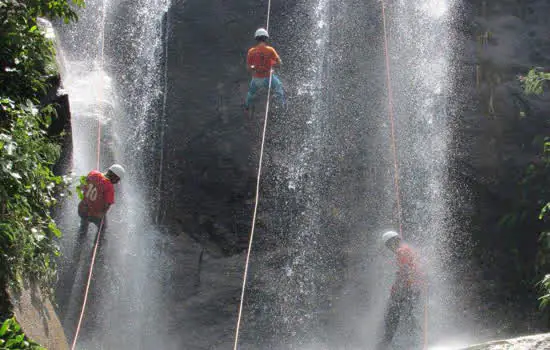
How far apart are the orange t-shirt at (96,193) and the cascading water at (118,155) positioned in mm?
521

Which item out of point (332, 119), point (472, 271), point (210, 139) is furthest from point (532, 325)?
point (210, 139)

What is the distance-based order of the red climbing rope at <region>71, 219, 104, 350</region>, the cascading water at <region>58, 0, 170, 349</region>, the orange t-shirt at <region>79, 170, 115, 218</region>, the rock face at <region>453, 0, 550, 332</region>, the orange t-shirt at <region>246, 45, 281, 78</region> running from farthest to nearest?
the orange t-shirt at <region>246, 45, 281, 78</region>
the rock face at <region>453, 0, 550, 332</region>
the orange t-shirt at <region>79, 170, 115, 218</region>
the cascading water at <region>58, 0, 170, 349</region>
the red climbing rope at <region>71, 219, 104, 350</region>

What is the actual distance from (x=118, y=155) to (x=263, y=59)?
3312 millimetres

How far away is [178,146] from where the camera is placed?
39.3 ft

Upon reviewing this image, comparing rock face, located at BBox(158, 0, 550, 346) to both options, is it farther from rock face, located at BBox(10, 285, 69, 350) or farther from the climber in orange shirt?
rock face, located at BBox(10, 285, 69, 350)

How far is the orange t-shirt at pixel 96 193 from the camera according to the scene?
9.19 meters

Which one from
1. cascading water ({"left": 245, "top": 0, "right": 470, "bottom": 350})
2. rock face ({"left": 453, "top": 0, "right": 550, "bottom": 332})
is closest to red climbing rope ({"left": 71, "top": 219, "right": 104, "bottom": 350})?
cascading water ({"left": 245, "top": 0, "right": 470, "bottom": 350})

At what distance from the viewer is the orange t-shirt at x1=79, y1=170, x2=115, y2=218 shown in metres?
9.19

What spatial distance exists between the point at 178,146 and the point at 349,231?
3757mm

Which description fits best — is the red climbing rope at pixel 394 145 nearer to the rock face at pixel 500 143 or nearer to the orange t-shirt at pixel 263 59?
the rock face at pixel 500 143

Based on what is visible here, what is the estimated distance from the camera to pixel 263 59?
11.8m

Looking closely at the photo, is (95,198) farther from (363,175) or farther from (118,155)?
(363,175)

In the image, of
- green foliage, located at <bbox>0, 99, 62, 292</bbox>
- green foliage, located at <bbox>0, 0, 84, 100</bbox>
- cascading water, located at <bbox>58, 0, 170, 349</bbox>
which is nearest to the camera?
green foliage, located at <bbox>0, 99, 62, 292</bbox>

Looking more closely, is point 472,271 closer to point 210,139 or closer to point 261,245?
point 261,245
